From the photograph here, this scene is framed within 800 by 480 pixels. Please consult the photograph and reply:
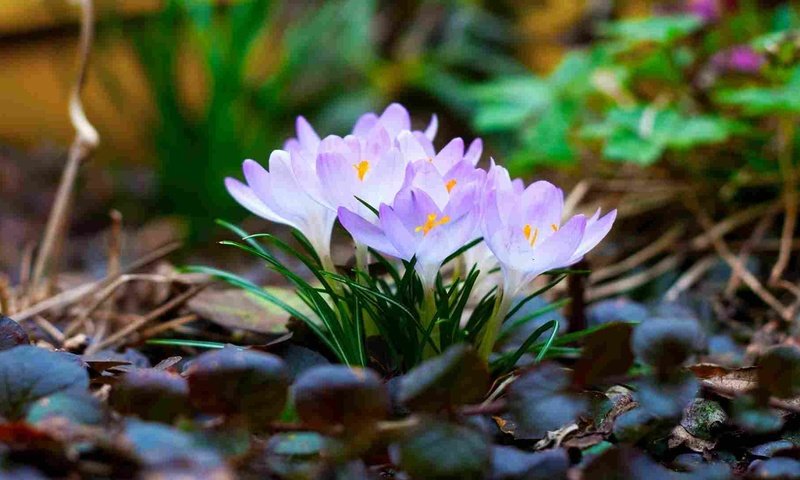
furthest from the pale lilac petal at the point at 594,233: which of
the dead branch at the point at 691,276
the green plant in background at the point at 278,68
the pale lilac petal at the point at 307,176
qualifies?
the green plant in background at the point at 278,68

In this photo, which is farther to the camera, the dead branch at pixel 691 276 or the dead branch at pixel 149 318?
the dead branch at pixel 691 276

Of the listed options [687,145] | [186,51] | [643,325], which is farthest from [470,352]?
[186,51]

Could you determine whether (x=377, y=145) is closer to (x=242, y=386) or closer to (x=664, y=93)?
(x=242, y=386)

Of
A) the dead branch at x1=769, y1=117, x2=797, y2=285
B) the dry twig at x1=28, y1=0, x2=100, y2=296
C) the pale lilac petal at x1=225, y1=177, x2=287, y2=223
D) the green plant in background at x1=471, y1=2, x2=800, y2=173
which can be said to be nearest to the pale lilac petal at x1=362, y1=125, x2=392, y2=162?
the pale lilac petal at x1=225, y1=177, x2=287, y2=223

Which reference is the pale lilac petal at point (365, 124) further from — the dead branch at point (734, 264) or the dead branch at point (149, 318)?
the dead branch at point (734, 264)

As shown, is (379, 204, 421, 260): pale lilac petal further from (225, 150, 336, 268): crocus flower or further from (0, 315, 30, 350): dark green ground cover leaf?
(0, 315, 30, 350): dark green ground cover leaf

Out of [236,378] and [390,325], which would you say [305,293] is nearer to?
[390,325]
